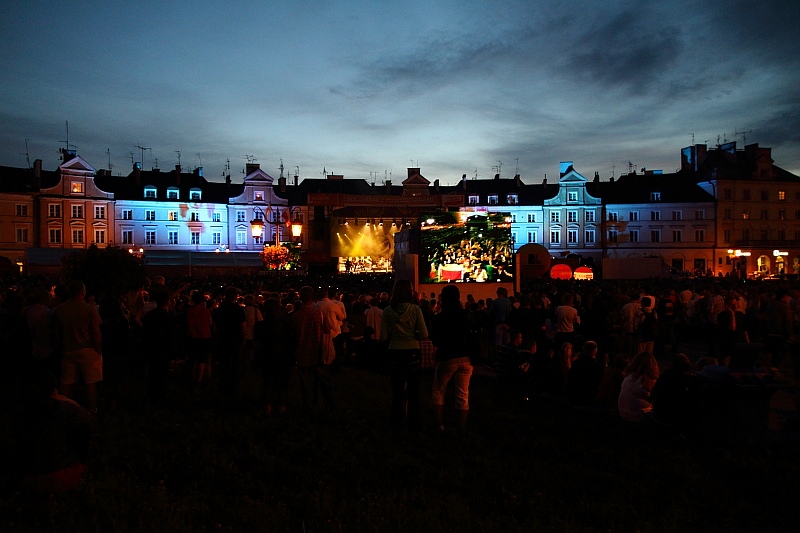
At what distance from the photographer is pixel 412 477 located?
5840 millimetres

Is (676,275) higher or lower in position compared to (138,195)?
lower

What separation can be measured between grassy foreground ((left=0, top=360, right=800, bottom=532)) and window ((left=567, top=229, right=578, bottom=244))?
5735 centimetres

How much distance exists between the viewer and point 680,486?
18.4 feet

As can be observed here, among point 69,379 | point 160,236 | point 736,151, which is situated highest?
point 736,151

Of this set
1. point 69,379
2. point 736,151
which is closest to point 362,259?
point 69,379

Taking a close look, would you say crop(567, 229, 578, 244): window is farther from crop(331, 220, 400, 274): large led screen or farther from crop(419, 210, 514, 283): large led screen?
crop(419, 210, 514, 283): large led screen

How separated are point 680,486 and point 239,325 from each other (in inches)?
249

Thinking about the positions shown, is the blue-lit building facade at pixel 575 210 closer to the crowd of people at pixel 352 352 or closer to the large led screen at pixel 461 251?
the large led screen at pixel 461 251

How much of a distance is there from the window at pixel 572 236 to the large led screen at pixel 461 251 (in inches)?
1714

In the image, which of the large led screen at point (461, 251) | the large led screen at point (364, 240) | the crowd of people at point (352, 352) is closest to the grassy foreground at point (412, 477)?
the crowd of people at point (352, 352)

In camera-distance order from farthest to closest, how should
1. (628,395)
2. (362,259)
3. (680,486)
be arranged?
(362,259) < (628,395) < (680,486)

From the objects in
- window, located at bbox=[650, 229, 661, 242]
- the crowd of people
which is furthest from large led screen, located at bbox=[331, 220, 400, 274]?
window, located at bbox=[650, 229, 661, 242]

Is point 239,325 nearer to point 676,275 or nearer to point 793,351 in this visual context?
point 793,351

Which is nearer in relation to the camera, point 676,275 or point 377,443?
point 377,443
